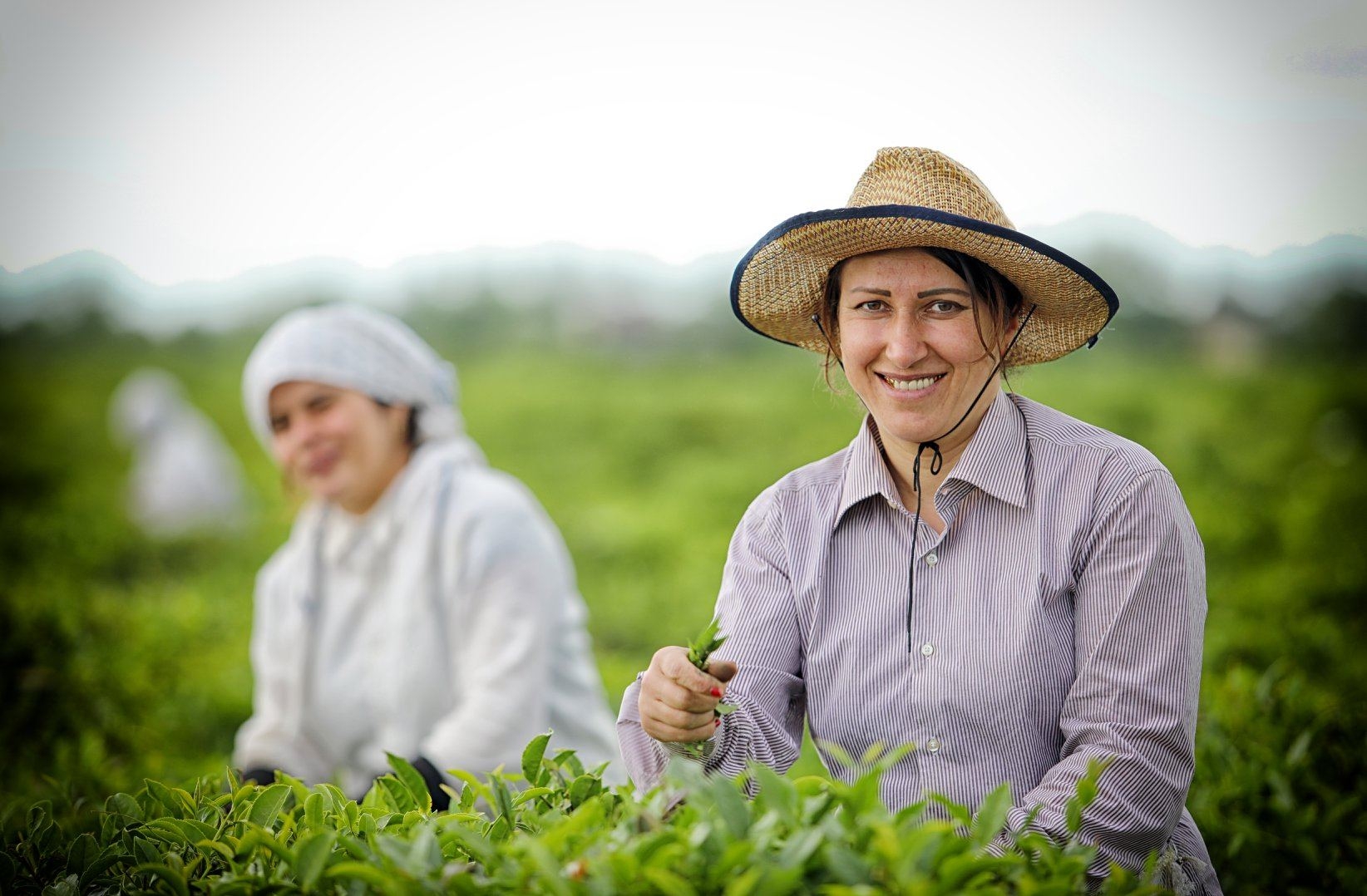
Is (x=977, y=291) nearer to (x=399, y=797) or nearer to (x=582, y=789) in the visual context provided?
(x=582, y=789)

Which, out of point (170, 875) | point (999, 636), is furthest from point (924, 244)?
point (170, 875)

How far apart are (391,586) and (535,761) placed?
1.88 meters

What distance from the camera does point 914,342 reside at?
200 cm

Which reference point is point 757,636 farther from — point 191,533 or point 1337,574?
point 191,533

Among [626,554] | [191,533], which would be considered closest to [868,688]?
[626,554]

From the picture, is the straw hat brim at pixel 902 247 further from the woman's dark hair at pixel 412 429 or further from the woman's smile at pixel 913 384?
the woman's dark hair at pixel 412 429

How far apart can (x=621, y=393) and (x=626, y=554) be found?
9.15 feet

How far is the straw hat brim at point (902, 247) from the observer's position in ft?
6.38

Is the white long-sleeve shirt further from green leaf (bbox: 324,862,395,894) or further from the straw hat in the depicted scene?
green leaf (bbox: 324,862,395,894)

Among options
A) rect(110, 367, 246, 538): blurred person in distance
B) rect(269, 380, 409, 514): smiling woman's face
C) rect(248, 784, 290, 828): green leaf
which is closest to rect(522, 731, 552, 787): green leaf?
rect(248, 784, 290, 828): green leaf

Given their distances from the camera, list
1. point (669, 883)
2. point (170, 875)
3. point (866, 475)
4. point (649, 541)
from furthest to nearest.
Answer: point (649, 541) < point (866, 475) < point (170, 875) < point (669, 883)

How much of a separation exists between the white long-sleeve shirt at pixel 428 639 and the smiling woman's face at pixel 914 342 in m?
1.58

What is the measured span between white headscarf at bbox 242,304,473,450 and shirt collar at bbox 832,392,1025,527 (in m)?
1.88

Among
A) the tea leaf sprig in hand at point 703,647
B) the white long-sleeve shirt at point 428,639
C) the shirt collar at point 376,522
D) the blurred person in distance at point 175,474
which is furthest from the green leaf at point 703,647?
the blurred person in distance at point 175,474
